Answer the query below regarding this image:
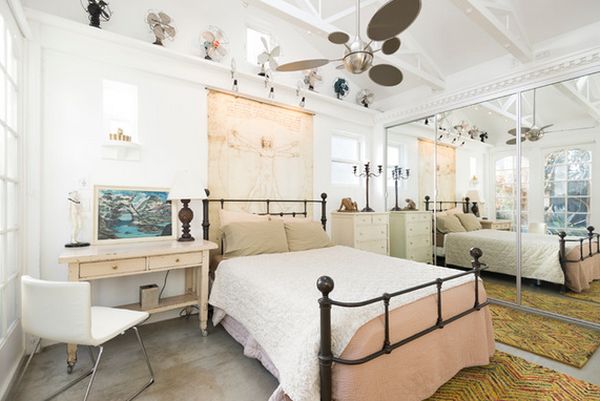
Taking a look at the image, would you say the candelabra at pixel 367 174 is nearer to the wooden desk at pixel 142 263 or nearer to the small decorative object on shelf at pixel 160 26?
the wooden desk at pixel 142 263

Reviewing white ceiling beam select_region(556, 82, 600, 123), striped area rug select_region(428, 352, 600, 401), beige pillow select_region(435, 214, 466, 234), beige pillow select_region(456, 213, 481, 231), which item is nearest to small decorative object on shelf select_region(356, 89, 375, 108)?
beige pillow select_region(435, 214, 466, 234)

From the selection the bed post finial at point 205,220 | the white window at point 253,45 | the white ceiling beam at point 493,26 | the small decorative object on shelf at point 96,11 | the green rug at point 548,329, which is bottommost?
the green rug at point 548,329

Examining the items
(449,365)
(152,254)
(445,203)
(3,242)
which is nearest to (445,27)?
(445,203)

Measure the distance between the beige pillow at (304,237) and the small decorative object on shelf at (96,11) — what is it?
266 cm

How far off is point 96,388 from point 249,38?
384cm

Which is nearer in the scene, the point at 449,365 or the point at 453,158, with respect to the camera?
the point at 449,365

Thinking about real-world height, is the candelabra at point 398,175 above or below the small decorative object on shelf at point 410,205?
above

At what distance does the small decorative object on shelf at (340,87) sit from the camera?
4332 mm

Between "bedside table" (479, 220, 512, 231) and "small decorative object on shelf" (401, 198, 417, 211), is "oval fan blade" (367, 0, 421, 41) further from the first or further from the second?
"small decorative object on shelf" (401, 198, 417, 211)

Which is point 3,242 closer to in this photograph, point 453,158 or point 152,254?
point 152,254

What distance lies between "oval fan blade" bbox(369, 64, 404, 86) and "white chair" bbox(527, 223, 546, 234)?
2.36 m

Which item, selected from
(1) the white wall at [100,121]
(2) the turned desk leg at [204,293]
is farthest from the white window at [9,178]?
(2) the turned desk leg at [204,293]

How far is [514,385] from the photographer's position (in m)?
1.83

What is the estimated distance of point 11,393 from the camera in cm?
175
